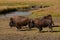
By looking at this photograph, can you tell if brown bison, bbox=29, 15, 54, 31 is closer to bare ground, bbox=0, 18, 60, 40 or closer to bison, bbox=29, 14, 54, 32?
bison, bbox=29, 14, 54, 32

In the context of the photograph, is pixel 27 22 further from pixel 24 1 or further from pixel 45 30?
pixel 24 1

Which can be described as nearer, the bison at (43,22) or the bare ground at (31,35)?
the bare ground at (31,35)

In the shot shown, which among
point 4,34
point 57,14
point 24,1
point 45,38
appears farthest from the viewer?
point 24,1

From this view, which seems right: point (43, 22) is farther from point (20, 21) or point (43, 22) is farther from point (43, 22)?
point (20, 21)

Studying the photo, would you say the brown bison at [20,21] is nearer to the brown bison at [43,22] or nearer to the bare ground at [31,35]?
the bare ground at [31,35]

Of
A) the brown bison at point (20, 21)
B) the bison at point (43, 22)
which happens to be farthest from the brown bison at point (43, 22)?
the brown bison at point (20, 21)

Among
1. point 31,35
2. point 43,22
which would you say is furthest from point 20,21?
point 31,35

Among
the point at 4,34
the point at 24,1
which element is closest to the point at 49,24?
the point at 4,34

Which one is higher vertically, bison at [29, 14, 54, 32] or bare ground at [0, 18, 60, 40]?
bison at [29, 14, 54, 32]

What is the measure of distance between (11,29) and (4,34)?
2.12 m

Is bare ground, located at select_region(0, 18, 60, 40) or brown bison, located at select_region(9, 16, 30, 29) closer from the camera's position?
bare ground, located at select_region(0, 18, 60, 40)

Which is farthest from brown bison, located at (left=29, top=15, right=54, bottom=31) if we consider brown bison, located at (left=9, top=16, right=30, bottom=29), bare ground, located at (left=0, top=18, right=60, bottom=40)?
brown bison, located at (left=9, top=16, right=30, bottom=29)

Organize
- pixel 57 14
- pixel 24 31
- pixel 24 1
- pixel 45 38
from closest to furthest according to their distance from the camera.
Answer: pixel 45 38 < pixel 24 31 < pixel 57 14 < pixel 24 1

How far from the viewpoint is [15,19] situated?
18.3 m
